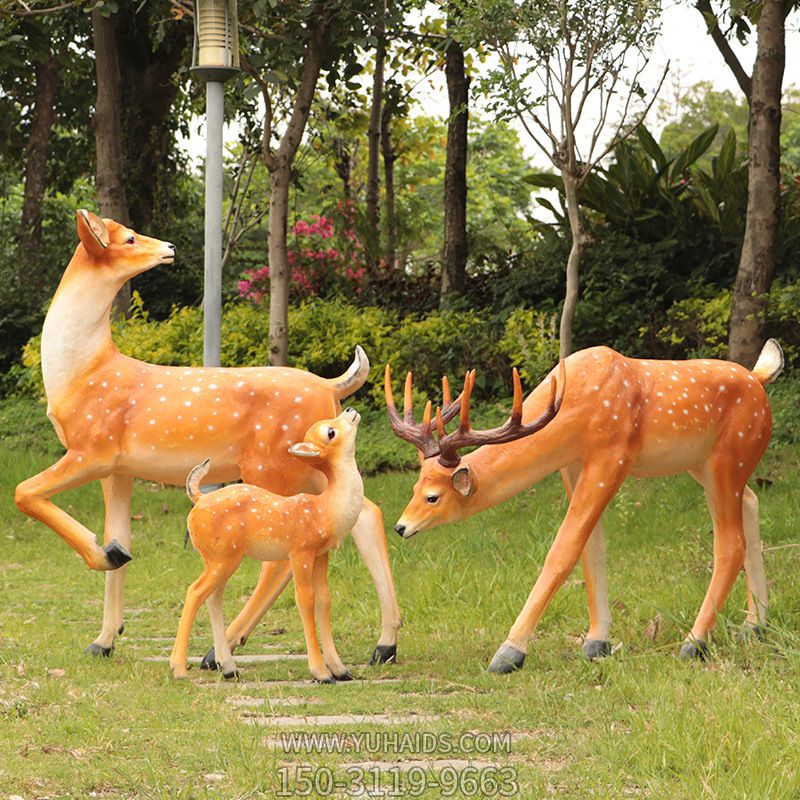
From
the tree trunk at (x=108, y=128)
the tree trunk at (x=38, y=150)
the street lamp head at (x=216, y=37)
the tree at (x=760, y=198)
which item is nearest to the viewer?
the street lamp head at (x=216, y=37)

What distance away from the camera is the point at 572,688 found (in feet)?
18.2

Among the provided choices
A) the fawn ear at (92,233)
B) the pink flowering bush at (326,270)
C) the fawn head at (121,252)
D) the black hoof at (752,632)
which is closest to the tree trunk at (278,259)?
the pink flowering bush at (326,270)

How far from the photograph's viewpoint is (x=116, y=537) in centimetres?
672

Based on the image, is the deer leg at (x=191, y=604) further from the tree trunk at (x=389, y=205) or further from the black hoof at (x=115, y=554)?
the tree trunk at (x=389, y=205)

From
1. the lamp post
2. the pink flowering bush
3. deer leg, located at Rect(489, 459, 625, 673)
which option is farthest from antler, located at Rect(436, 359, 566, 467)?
the pink flowering bush

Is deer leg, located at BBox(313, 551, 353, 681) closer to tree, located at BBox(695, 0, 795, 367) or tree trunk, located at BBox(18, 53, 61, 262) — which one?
tree, located at BBox(695, 0, 795, 367)

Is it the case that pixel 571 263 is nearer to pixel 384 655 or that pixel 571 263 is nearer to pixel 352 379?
pixel 352 379

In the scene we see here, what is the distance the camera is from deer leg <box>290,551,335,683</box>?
19.3ft

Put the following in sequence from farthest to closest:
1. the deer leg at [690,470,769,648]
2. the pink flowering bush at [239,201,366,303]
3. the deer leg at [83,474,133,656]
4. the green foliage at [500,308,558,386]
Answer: the pink flowering bush at [239,201,366,303] → the green foliage at [500,308,558,386] → the deer leg at [83,474,133,656] → the deer leg at [690,470,769,648]

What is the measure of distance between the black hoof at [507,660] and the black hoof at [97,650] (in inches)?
77.8

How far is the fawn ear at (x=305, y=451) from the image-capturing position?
5.86 m

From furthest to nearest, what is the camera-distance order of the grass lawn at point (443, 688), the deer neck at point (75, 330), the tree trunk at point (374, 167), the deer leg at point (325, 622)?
the tree trunk at point (374, 167)
the deer neck at point (75, 330)
the deer leg at point (325, 622)
the grass lawn at point (443, 688)

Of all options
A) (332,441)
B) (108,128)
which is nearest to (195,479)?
(332,441)

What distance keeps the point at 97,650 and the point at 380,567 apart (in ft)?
4.85
